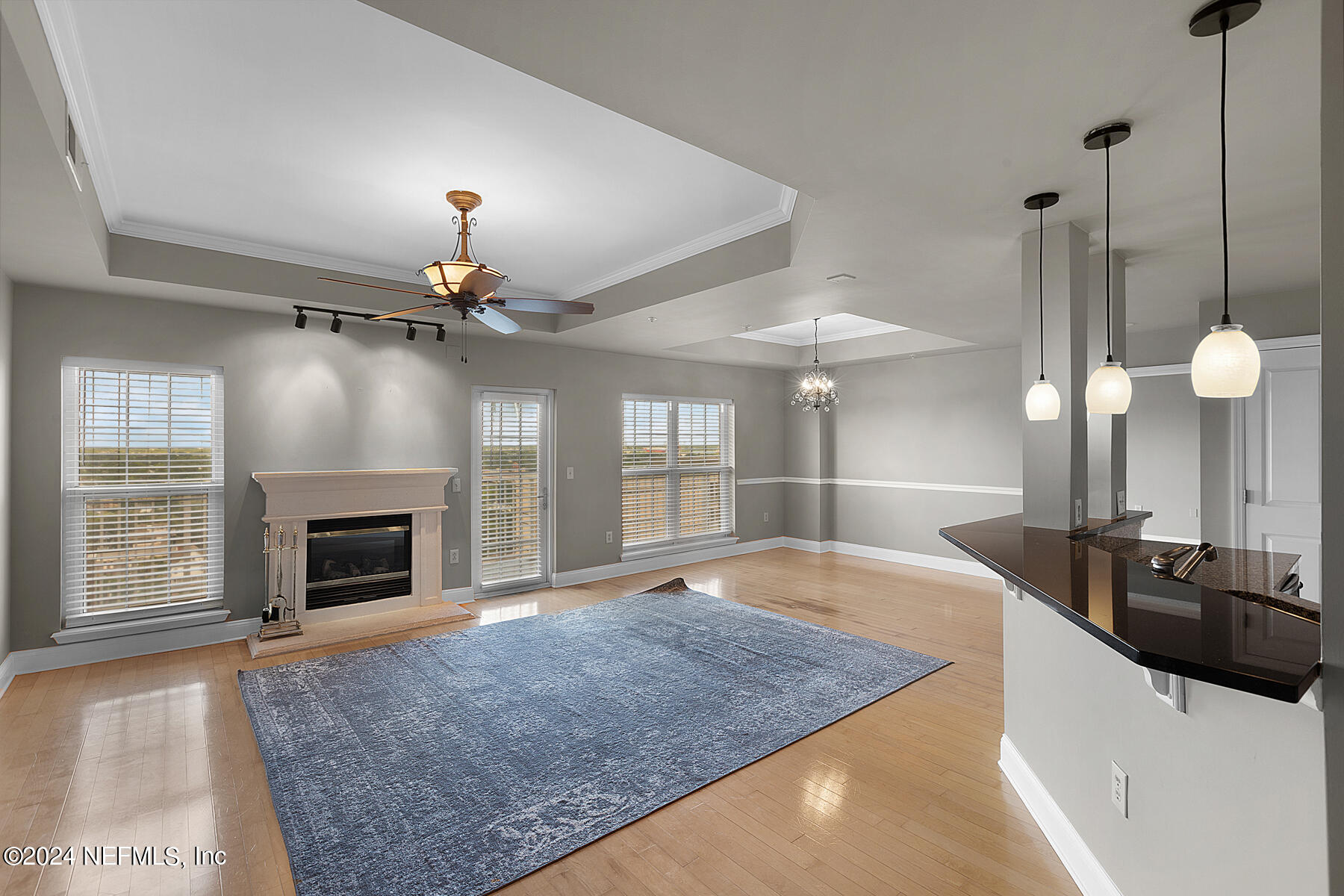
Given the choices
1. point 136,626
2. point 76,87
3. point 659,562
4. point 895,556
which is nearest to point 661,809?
point 76,87

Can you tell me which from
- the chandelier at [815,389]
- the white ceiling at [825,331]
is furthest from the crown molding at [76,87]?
the chandelier at [815,389]

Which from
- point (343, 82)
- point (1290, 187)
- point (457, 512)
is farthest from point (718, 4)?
point (457, 512)

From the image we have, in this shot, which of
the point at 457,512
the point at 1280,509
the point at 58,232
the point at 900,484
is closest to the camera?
the point at 58,232

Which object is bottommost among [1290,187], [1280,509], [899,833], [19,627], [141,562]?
[899,833]

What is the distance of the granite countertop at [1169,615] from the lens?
3.82ft

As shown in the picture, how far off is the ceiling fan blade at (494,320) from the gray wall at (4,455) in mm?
2917

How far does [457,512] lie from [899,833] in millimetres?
4739

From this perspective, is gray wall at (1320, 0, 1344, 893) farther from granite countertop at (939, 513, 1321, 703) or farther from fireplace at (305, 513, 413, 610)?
fireplace at (305, 513, 413, 610)

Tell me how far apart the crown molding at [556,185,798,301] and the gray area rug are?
2.86 m

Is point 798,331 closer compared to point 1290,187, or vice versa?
point 1290,187

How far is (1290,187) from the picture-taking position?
2516mm

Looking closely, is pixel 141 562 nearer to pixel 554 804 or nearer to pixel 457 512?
pixel 457 512

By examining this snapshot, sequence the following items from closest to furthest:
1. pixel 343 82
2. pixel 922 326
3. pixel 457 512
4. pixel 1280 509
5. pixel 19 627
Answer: pixel 343 82 → pixel 19 627 → pixel 1280 509 → pixel 922 326 → pixel 457 512

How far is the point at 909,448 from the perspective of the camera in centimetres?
783
